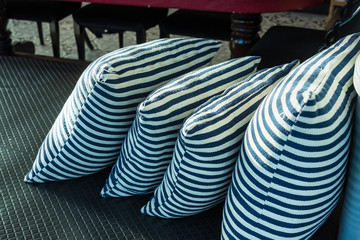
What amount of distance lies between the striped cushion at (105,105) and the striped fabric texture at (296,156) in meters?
0.29

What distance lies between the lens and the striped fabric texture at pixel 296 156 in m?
0.61

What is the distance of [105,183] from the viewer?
3.16 feet

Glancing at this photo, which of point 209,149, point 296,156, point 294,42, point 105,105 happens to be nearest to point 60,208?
point 105,105

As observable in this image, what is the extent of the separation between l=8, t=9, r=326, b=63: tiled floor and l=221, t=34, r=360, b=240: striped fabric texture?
2098 millimetres

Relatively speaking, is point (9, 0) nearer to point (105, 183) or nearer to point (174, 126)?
point (105, 183)

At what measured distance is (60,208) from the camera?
91 cm

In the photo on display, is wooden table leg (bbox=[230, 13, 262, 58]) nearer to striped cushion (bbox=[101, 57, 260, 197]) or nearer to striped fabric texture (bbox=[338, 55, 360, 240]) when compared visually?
striped cushion (bbox=[101, 57, 260, 197])

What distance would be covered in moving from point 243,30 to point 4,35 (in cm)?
109

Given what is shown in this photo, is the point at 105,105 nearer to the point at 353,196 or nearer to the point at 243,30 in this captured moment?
the point at 353,196

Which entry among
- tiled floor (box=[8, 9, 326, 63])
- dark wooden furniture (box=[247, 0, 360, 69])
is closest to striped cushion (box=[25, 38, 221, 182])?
dark wooden furniture (box=[247, 0, 360, 69])

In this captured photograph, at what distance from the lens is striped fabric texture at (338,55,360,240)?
2.14ft

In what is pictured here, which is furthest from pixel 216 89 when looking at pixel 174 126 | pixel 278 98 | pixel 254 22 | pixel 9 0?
pixel 9 0

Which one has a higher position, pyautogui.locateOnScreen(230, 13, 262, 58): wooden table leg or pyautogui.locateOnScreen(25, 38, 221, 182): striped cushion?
pyautogui.locateOnScreen(25, 38, 221, 182): striped cushion

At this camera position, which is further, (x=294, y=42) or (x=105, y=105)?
(x=294, y=42)
